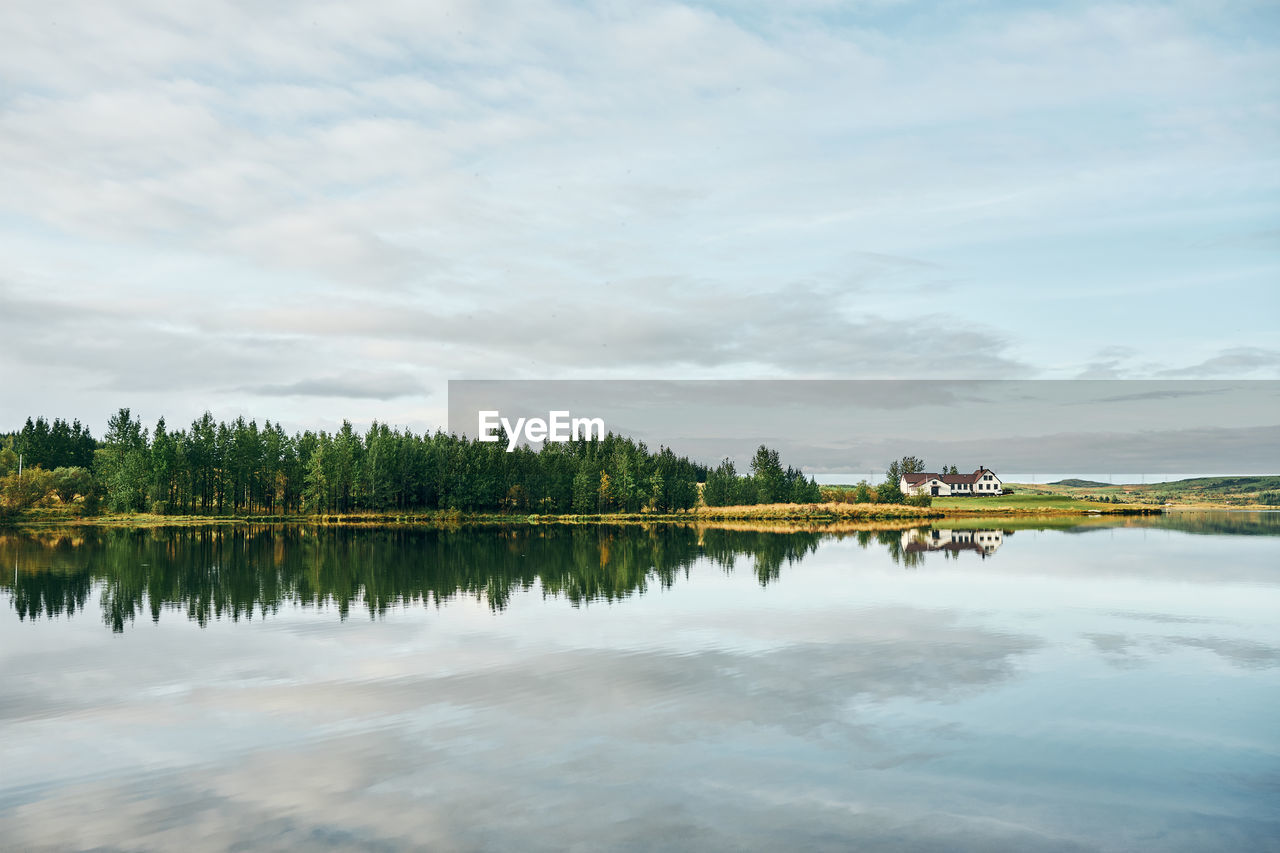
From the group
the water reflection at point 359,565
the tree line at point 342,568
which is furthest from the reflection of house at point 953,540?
the tree line at point 342,568

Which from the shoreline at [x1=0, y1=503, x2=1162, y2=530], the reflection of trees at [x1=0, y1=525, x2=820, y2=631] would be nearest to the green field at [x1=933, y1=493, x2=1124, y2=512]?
the shoreline at [x1=0, y1=503, x2=1162, y2=530]

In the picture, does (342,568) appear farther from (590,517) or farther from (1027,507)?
(1027,507)

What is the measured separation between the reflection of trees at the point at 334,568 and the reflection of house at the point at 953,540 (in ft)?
27.7

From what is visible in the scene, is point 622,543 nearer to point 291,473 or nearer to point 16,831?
point 16,831

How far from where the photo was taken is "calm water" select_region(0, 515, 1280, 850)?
451 inches

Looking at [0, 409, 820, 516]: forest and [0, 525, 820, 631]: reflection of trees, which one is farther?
[0, 409, 820, 516]: forest

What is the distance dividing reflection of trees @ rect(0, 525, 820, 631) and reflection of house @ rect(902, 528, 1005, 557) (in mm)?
8455

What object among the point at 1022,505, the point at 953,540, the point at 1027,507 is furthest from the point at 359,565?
the point at 1022,505

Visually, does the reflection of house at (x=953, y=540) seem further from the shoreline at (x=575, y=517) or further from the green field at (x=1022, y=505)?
the green field at (x=1022, y=505)

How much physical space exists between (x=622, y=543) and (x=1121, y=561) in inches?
1378

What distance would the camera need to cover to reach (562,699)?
17.7 metres

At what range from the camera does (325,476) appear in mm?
117312

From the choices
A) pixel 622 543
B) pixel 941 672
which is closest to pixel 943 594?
pixel 941 672

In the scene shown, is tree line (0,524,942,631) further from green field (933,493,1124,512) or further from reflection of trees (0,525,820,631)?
green field (933,493,1124,512)
